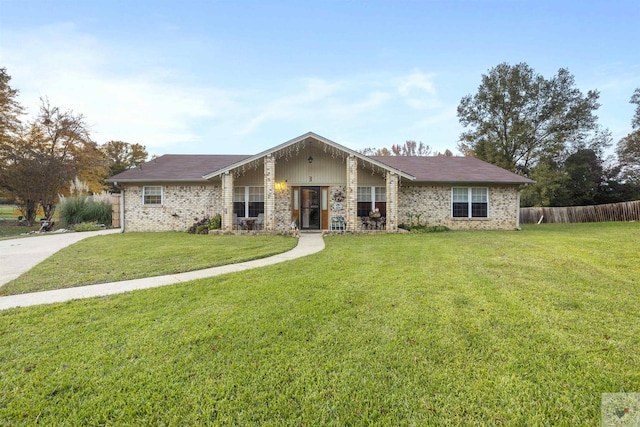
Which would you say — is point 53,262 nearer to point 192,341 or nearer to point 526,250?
point 192,341

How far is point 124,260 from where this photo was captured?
22.6 ft

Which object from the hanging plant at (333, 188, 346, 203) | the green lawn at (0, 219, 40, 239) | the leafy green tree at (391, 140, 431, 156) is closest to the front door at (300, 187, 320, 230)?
the hanging plant at (333, 188, 346, 203)

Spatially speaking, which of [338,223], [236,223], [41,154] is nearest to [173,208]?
[236,223]

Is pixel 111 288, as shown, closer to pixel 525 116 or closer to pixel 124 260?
pixel 124 260

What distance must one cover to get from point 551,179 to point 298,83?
70.2 ft

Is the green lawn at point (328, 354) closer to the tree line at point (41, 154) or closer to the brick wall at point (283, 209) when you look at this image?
the brick wall at point (283, 209)

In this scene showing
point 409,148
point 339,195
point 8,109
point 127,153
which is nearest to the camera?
point 339,195

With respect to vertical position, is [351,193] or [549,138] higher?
[549,138]

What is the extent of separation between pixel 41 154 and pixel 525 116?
129 ft

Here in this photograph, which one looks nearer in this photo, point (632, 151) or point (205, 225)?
point (205, 225)

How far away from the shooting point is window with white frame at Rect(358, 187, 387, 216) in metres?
14.1

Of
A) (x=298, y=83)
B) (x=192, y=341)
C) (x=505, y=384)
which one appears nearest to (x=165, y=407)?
(x=192, y=341)

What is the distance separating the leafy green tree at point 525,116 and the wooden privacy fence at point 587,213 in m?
8.08

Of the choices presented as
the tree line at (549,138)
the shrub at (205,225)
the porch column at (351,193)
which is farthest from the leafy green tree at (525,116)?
the shrub at (205,225)
